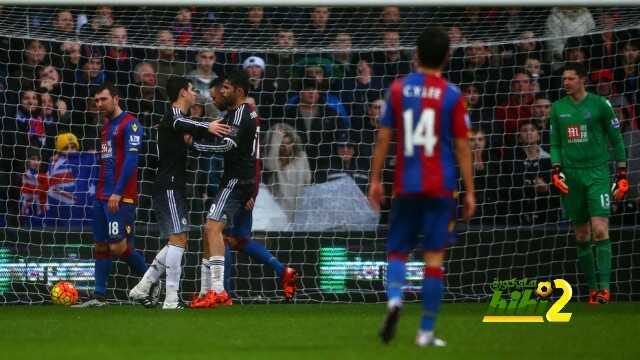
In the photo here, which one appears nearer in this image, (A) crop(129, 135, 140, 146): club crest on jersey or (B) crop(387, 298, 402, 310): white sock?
(B) crop(387, 298, 402, 310): white sock

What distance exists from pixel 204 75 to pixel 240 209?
2.47 meters

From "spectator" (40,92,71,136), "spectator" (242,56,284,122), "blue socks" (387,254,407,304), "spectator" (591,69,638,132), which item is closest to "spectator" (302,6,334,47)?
"spectator" (242,56,284,122)

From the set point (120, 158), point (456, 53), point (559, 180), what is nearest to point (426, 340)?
point (559, 180)

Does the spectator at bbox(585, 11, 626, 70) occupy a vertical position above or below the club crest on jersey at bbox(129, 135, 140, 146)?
above

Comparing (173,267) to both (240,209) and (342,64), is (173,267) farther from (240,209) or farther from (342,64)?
(342,64)

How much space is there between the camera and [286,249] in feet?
42.1

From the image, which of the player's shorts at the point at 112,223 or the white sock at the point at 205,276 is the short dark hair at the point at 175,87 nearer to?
the player's shorts at the point at 112,223

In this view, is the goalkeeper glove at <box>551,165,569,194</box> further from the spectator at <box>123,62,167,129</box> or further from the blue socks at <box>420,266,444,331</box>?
the spectator at <box>123,62,167,129</box>

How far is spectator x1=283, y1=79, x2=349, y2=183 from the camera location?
13.6 metres

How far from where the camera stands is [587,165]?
37.8ft

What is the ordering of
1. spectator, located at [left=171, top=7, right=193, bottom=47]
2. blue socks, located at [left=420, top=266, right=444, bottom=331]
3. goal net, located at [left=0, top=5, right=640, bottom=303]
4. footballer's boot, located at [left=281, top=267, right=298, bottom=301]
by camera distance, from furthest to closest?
spectator, located at [left=171, top=7, right=193, bottom=47], goal net, located at [left=0, top=5, right=640, bottom=303], footballer's boot, located at [left=281, top=267, right=298, bottom=301], blue socks, located at [left=420, top=266, right=444, bottom=331]

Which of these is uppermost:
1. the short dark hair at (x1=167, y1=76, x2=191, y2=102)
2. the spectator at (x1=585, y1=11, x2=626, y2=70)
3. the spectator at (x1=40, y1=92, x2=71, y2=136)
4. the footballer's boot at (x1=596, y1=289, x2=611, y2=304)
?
the spectator at (x1=585, y1=11, x2=626, y2=70)

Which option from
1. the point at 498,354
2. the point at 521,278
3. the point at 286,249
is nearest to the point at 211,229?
the point at 286,249

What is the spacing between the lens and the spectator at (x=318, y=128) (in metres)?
13.6
